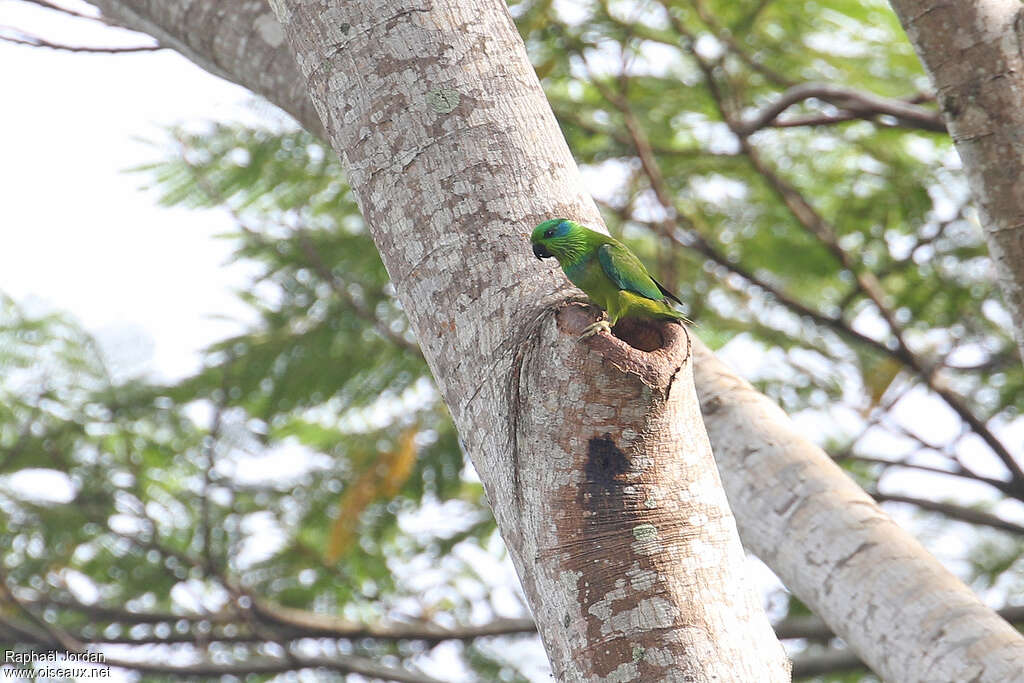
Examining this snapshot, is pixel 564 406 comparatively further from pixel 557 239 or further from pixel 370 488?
pixel 370 488

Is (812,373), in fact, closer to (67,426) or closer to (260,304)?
(260,304)

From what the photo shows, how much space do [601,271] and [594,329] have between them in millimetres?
203

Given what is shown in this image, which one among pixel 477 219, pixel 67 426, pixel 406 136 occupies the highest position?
pixel 67 426

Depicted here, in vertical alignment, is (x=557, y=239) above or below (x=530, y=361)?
above

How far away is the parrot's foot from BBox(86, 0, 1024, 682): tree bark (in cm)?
2

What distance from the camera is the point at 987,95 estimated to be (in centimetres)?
187

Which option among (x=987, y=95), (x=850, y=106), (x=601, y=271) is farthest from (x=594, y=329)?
(x=850, y=106)

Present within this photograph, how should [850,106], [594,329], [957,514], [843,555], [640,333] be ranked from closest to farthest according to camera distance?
[594,329] < [640,333] < [843,555] < [850,106] < [957,514]

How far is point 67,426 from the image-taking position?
156 inches

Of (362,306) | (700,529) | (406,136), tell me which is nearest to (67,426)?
(362,306)

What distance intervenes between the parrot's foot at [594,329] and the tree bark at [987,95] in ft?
3.74

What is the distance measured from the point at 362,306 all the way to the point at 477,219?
2.77m

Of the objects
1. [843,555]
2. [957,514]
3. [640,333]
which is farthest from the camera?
[957,514]

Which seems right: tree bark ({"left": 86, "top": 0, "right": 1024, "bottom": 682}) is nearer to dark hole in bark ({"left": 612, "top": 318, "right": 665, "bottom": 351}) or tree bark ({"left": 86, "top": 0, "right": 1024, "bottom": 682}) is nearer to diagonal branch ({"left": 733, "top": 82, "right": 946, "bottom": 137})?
dark hole in bark ({"left": 612, "top": 318, "right": 665, "bottom": 351})
